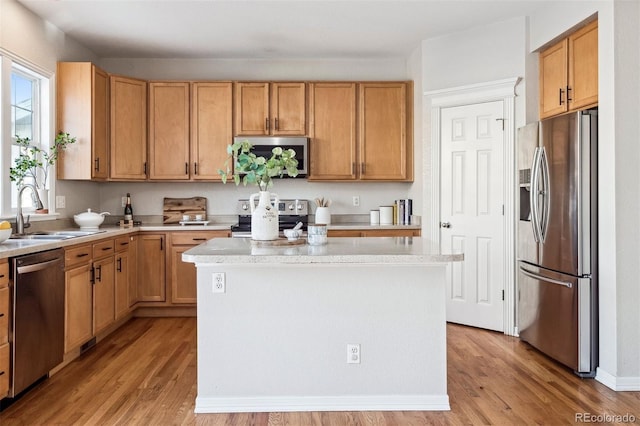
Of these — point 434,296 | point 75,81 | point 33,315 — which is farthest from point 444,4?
point 33,315

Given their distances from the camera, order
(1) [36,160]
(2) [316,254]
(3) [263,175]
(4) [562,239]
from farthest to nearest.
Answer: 1. (1) [36,160]
2. (4) [562,239]
3. (3) [263,175]
4. (2) [316,254]

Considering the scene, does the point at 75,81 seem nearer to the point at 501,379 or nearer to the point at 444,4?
the point at 444,4

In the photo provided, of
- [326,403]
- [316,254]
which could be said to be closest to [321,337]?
[326,403]

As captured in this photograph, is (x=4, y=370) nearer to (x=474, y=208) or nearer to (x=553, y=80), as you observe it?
(x=474, y=208)

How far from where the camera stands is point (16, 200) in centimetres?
373

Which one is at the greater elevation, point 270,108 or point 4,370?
point 270,108

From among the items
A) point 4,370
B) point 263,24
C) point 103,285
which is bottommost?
point 4,370

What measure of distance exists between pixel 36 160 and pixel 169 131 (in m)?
1.49

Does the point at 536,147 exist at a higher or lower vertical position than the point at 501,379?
higher

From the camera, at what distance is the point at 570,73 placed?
347 centimetres

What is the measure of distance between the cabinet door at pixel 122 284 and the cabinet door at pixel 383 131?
2.44 m

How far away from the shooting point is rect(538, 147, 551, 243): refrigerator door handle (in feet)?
11.0

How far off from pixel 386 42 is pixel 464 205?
177 cm

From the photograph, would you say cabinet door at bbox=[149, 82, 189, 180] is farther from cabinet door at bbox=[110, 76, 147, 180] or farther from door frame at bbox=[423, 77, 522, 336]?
door frame at bbox=[423, 77, 522, 336]
